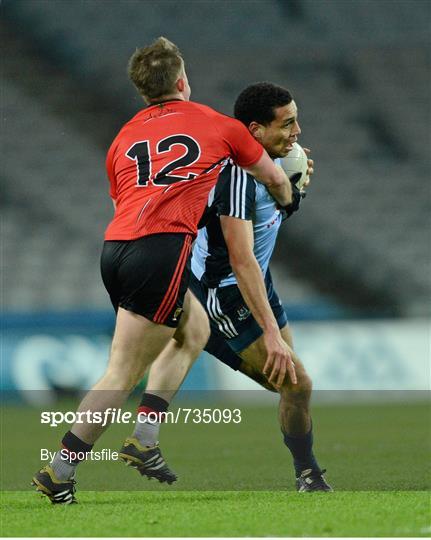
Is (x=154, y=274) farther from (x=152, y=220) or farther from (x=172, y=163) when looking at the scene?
(x=172, y=163)

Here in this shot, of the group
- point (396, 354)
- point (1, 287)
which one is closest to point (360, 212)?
point (396, 354)

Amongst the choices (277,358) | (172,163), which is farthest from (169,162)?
(277,358)

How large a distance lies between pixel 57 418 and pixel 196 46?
24.5ft

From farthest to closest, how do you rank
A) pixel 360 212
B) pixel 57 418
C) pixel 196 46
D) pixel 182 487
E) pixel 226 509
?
pixel 196 46, pixel 360 212, pixel 57 418, pixel 182 487, pixel 226 509

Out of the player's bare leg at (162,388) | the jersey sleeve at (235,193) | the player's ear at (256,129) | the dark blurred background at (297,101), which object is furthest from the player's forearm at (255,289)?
the dark blurred background at (297,101)

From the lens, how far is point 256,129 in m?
5.19

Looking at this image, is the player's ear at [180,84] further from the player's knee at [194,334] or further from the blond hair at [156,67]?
the player's knee at [194,334]

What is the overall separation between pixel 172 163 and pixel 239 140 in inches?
11.7

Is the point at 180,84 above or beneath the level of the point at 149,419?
above

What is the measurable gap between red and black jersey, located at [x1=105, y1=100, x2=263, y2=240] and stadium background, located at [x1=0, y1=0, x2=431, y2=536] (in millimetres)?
9314

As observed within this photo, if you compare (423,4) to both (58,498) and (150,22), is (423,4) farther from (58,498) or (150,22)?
(58,498)

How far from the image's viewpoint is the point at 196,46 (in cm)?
1698

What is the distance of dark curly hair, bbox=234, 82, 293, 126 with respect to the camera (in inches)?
202

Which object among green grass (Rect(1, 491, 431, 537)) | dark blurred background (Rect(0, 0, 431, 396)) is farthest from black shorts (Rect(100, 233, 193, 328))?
dark blurred background (Rect(0, 0, 431, 396))
